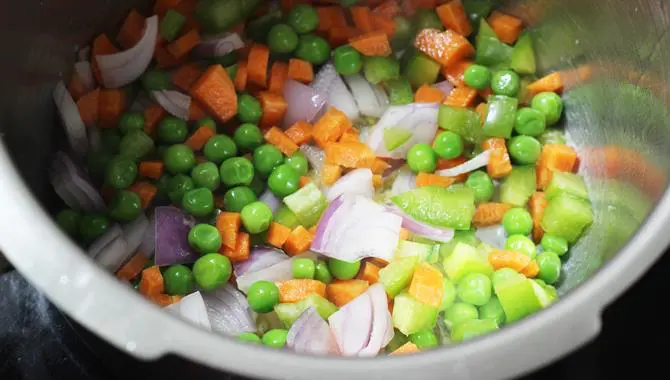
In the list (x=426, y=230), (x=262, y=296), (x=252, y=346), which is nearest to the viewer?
(x=252, y=346)

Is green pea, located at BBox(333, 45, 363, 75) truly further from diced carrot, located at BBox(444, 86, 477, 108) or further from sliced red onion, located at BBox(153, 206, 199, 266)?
sliced red onion, located at BBox(153, 206, 199, 266)

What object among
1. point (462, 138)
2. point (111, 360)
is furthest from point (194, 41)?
point (111, 360)

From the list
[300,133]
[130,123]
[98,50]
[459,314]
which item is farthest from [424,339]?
[98,50]

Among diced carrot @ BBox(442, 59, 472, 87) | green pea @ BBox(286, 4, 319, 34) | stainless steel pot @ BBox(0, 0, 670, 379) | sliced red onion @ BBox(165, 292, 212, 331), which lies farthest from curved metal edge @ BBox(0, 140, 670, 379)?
green pea @ BBox(286, 4, 319, 34)

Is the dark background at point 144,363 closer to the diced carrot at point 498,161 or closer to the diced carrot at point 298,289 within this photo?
the diced carrot at point 298,289

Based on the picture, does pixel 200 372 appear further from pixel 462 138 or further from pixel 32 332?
pixel 462 138

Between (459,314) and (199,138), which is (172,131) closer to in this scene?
(199,138)

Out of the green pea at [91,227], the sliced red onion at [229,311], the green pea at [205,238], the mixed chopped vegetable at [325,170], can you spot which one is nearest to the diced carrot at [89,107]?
the mixed chopped vegetable at [325,170]
